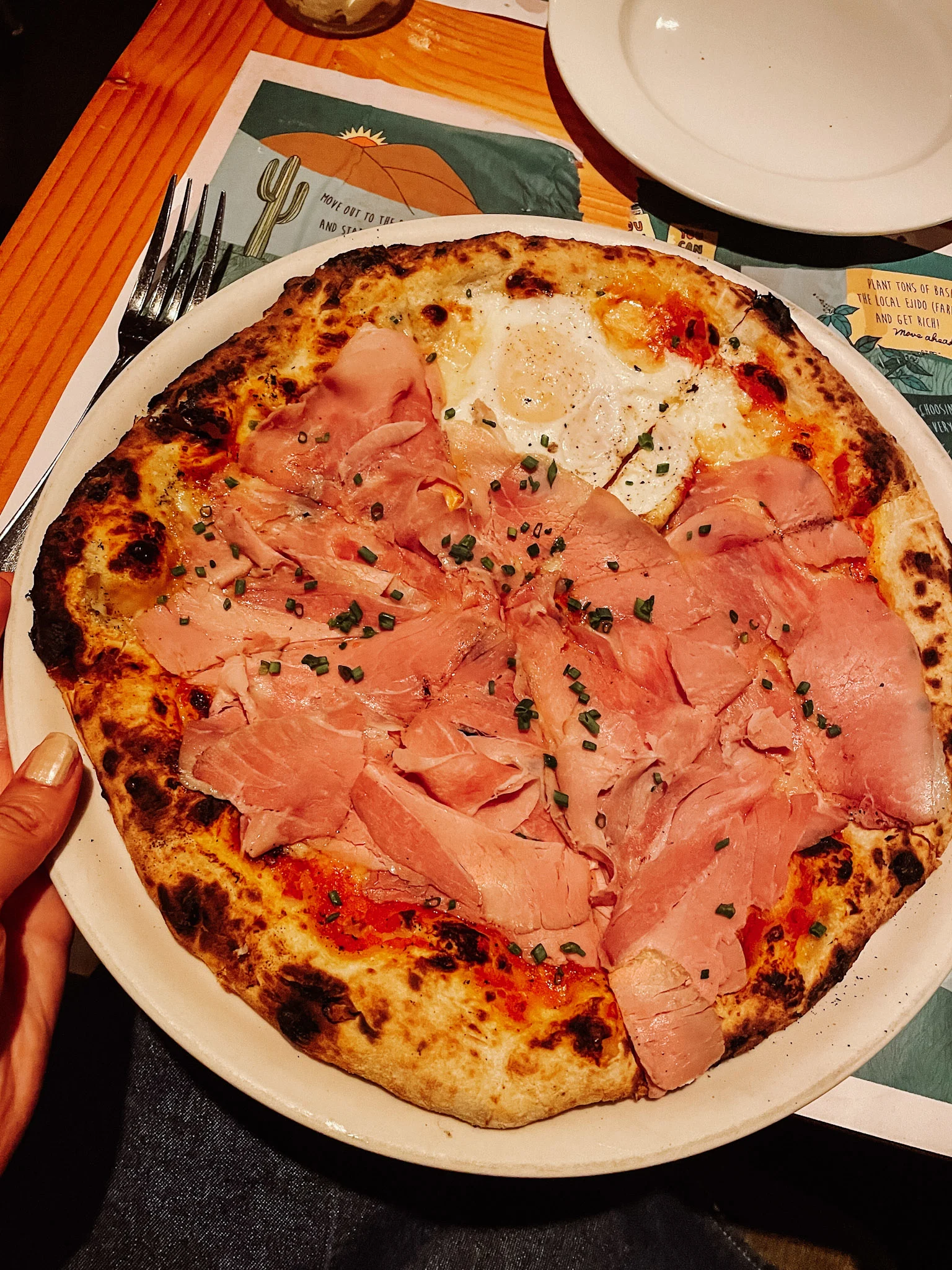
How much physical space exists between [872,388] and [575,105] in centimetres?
140

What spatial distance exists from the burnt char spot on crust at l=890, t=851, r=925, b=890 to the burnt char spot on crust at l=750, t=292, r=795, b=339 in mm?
1186

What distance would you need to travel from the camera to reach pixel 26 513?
6.87 ft

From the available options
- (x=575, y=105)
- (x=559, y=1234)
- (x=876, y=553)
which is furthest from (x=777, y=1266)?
(x=575, y=105)

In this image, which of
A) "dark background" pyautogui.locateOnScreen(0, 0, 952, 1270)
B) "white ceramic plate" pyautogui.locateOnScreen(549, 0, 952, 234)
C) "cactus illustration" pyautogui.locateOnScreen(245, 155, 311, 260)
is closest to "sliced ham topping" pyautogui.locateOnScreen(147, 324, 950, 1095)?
"dark background" pyautogui.locateOnScreen(0, 0, 952, 1270)

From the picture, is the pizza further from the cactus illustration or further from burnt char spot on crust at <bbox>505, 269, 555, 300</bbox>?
the cactus illustration

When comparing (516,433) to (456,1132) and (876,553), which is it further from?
(456,1132)

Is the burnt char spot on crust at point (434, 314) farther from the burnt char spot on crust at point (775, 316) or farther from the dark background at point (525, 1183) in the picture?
the dark background at point (525, 1183)

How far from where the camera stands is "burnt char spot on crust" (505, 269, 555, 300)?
200 centimetres

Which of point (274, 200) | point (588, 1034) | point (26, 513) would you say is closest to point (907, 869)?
point (588, 1034)

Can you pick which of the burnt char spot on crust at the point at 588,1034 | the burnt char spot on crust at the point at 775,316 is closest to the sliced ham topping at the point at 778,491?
the burnt char spot on crust at the point at 775,316

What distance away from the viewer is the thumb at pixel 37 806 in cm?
144

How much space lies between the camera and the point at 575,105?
271 cm

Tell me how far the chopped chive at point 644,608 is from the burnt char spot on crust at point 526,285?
0.78 metres

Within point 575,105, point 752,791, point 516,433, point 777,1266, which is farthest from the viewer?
point 575,105
